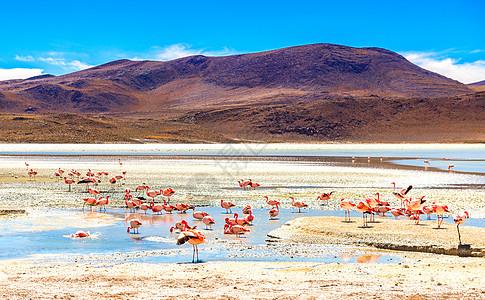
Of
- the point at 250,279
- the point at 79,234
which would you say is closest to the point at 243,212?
the point at 79,234

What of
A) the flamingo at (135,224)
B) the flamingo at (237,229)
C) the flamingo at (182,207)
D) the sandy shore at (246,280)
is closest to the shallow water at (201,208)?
the flamingo at (237,229)

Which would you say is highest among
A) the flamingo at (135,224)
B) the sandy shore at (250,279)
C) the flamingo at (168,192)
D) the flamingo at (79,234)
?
the flamingo at (168,192)

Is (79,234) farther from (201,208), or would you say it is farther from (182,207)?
(201,208)

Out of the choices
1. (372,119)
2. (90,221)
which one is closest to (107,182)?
(90,221)

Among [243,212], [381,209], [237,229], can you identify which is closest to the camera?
[237,229]

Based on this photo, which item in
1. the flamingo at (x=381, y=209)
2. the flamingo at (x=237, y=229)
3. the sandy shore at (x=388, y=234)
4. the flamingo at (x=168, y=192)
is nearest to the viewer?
the sandy shore at (x=388, y=234)

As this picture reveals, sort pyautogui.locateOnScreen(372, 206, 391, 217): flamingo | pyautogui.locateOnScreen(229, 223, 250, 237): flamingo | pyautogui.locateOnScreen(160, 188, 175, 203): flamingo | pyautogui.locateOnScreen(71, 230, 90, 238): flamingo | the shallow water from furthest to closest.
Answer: pyautogui.locateOnScreen(160, 188, 175, 203): flamingo < pyautogui.locateOnScreen(372, 206, 391, 217): flamingo < pyautogui.locateOnScreen(229, 223, 250, 237): flamingo < pyautogui.locateOnScreen(71, 230, 90, 238): flamingo < the shallow water

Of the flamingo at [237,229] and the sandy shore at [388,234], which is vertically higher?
the flamingo at [237,229]

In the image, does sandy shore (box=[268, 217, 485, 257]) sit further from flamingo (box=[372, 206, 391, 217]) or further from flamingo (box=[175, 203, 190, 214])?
flamingo (box=[175, 203, 190, 214])

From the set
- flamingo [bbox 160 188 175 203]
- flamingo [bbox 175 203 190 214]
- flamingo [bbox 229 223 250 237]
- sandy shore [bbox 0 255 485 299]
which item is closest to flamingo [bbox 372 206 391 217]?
flamingo [bbox 229 223 250 237]

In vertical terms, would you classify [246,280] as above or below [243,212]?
below

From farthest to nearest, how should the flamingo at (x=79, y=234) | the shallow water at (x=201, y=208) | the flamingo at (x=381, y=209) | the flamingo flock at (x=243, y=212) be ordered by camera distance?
the flamingo at (x=381, y=209) < the flamingo at (x=79, y=234) < the flamingo flock at (x=243, y=212) < the shallow water at (x=201, y=208)

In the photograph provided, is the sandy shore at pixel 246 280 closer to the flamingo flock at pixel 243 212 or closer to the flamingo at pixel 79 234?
the flamingo flock at pixel 243 212

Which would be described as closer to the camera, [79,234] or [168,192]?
[79,234]
